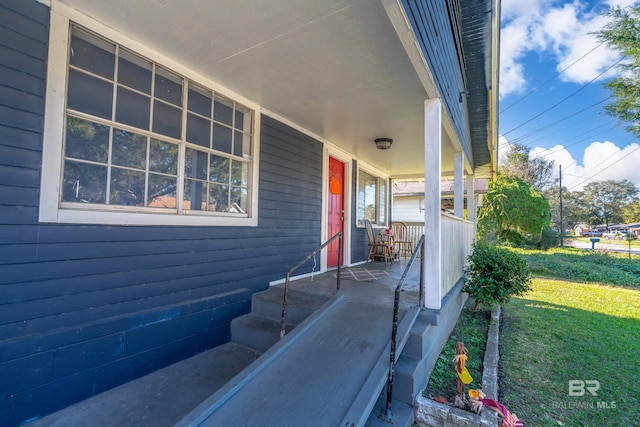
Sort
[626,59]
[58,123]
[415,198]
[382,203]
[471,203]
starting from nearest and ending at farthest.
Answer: [58,123]
[471,203]
[382,203]
[626,59]
[415,198]

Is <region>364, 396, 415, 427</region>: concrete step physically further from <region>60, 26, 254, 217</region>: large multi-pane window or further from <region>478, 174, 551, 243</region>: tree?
<region>478, 174, 551, 243</region>: tree

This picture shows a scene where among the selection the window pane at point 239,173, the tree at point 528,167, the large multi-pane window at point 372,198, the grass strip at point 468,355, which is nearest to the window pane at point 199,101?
the window pane at point 239,173

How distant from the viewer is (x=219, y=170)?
11.1 feet

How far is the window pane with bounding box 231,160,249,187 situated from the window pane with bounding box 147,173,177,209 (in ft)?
2.54

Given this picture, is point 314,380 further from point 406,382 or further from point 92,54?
point 92,54

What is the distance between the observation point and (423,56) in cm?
249

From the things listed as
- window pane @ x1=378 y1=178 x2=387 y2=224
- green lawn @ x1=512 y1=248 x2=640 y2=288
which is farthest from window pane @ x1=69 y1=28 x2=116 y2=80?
green lawn @ x1=512 y1=248 x2=640 y2=288

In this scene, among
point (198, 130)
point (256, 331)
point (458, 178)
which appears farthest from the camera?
point (458, 178)

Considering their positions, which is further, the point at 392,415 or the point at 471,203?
the point at 471,203

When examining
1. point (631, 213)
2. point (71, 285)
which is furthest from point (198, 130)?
point (631, 213)

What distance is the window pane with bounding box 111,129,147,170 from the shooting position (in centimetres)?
246

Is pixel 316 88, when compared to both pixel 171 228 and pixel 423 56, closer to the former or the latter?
pixel 423 56

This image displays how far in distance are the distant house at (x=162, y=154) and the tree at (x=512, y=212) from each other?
1111cm

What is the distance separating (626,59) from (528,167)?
14.7 metres
